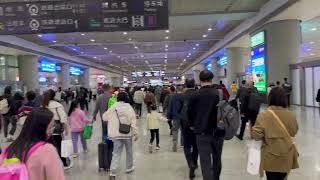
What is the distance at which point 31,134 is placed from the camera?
8.28 feet

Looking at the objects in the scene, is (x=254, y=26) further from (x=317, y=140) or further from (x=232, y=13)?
(x=317, y=140)

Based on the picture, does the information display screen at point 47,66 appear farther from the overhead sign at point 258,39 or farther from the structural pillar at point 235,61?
the overhead sign at point 258,39

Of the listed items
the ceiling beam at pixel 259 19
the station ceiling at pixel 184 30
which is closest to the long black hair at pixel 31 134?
the ceiling beam at pixel 259 19

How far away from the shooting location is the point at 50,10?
41.1ft

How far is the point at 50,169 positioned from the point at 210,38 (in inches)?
1189

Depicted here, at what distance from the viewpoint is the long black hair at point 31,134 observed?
97.4 inches

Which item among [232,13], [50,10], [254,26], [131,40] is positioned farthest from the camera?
[131,40]

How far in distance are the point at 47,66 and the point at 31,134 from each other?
130ft

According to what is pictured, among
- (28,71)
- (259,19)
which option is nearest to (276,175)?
(259,19)

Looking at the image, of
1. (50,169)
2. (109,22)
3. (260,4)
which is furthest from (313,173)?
(260,4)

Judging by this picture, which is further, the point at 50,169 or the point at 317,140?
the point at 317,140

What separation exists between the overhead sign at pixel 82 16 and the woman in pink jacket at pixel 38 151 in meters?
10.2

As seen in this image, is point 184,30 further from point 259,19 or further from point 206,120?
point 206,120

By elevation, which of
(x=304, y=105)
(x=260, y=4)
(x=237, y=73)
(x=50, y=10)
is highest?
(x=260, y=4)
